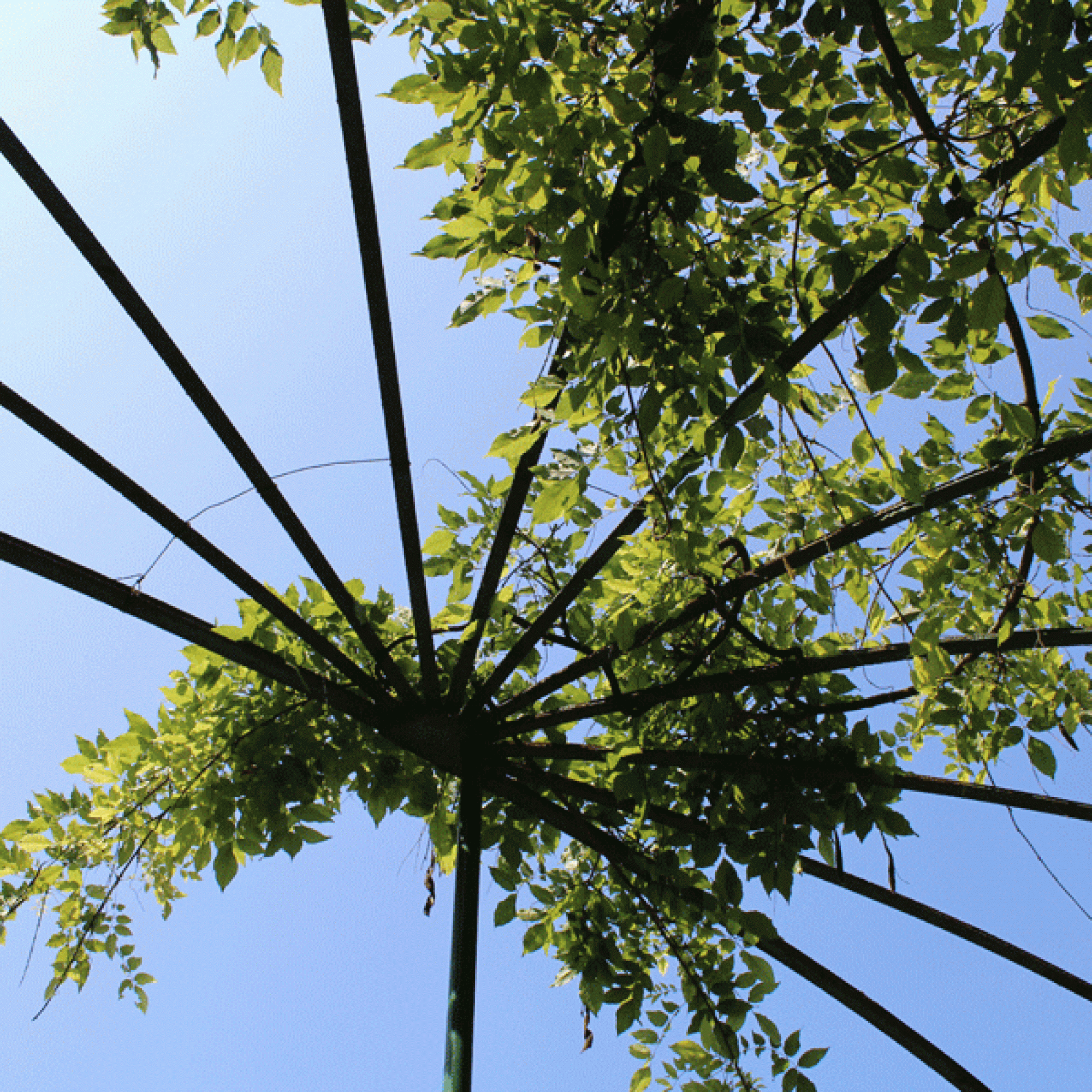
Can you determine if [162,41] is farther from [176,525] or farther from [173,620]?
[173,620]

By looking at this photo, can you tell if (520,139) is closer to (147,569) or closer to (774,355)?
(774,355)

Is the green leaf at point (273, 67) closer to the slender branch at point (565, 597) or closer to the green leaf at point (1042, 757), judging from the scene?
the slender branch at point (565, 597)

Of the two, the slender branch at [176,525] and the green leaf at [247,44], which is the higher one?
the green leaf at [247,44]

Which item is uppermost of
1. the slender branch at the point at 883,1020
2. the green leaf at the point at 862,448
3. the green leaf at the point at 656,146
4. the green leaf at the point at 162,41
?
the green leaf at the point at 162,41

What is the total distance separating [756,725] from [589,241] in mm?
1565

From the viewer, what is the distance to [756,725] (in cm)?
264

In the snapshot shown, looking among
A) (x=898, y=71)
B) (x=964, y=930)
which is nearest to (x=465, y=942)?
(x=964, y=930)

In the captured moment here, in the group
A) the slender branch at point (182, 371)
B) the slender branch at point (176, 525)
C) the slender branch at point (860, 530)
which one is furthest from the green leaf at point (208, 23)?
the slender branch at point (860, 530)

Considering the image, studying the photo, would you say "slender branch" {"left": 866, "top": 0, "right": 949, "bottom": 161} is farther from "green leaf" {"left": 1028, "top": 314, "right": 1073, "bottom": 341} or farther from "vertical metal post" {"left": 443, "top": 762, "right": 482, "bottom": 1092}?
"vertical metal post" {"left": 443, "top": 762, "right": 482, "bottom": 1092}

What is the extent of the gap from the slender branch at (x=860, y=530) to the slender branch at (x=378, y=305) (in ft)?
1.89

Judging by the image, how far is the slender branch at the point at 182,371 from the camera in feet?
5.55

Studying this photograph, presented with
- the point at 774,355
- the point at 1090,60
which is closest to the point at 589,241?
the point at 774,355

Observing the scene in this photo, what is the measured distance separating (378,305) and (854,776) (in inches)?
71.8

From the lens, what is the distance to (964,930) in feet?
8.71
